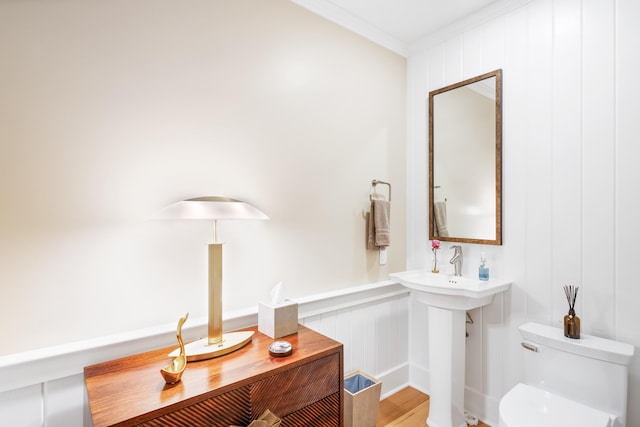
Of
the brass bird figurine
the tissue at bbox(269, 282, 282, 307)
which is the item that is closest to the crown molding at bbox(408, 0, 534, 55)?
the tissue at bbox(269, 282, 282, 307)

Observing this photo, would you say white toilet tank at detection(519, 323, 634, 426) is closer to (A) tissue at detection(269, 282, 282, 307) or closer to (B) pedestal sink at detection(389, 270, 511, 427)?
(B) pedestal sink at detection(389, 270, 511, 427)

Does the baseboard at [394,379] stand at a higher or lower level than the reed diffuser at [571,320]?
lower

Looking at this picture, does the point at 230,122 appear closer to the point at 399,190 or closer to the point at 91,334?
the point at 91,334

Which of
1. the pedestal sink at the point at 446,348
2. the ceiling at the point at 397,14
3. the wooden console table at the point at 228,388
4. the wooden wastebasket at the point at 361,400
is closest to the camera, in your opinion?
the wooden console table at the point at 228,388

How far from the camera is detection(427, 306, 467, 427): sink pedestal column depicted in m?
1.95

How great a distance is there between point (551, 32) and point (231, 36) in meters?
1.73

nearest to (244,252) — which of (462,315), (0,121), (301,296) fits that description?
(301,296)

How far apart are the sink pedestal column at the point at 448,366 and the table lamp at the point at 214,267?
1.16 meters

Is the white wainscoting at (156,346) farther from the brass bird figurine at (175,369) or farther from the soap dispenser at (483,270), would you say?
the soap dispenser at (483,270)

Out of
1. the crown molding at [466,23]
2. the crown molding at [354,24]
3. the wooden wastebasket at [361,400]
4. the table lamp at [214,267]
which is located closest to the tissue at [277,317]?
the table lamp at [214,267]

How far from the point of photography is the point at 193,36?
1.55m

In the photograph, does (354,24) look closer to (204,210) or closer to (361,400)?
(204,210)

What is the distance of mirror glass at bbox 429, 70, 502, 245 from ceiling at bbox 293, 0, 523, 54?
1.38 feet

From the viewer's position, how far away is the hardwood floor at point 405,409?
207 centimetres
